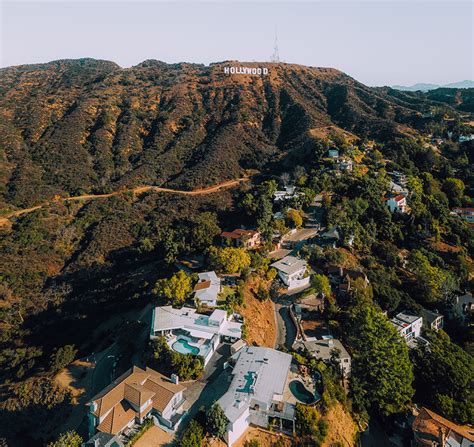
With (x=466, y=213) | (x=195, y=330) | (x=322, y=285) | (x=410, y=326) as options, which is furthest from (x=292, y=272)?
(x=466, y=213)

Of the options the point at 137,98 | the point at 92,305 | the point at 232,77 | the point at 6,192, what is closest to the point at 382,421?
the point at 92,305

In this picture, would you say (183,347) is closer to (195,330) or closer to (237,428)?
(195,330)

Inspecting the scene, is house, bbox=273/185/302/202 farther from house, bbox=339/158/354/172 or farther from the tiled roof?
the tiled roof

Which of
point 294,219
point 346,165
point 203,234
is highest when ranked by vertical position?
point 346,165

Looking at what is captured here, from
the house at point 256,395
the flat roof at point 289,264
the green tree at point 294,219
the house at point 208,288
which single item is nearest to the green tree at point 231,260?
the house at point 208,288

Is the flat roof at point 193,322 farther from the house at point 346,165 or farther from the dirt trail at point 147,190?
the dirt trail at point 147,190

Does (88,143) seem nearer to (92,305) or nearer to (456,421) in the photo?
(92,305)
